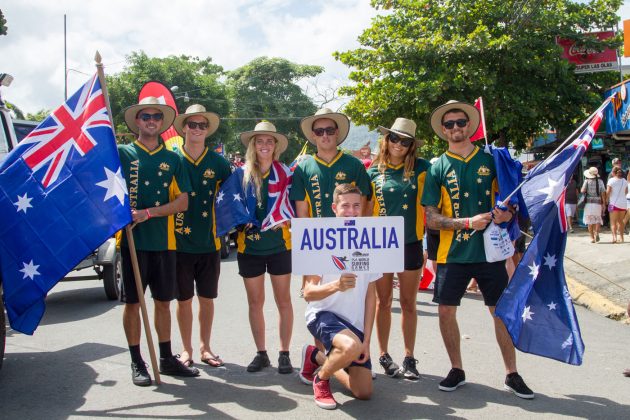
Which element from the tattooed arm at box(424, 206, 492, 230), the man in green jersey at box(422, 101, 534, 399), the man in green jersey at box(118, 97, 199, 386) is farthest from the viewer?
the man in green jersey at box(118, 97, 199, 386)

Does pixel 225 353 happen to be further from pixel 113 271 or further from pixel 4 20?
pixel 4 20

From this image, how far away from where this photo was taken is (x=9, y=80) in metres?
8.51

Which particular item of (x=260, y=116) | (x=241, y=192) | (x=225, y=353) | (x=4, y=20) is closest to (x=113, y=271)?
(x=225, y=353)

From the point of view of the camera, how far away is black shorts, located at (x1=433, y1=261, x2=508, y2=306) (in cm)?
488

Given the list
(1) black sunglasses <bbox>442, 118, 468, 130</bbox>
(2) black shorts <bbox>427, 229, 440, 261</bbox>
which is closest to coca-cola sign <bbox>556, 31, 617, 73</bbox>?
(2) black shorts <bbox>427, 229, 440, 261</bbox>

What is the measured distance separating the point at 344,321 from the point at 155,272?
5.42 feet

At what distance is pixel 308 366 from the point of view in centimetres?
502

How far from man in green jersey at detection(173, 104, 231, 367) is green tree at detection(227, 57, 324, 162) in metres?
52.6

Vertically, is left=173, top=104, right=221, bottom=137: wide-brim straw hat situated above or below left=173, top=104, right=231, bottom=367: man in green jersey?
above

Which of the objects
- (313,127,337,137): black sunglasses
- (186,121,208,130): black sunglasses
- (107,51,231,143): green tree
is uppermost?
(107,51,231,143): green tree

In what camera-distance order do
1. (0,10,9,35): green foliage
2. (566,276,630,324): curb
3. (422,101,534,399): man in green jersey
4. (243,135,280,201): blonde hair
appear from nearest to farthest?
(422,101,534,399): man in green jersey
(243,135,280,201): blonde hair
(566,276,630,324): curb
(0,10,9,35): green foliage

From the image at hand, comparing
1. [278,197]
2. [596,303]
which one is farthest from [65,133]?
[596,303]

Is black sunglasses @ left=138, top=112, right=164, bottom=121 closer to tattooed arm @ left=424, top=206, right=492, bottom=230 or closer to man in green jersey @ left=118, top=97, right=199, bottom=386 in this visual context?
man in green jersey @ left=118, top=97, right=199, bottom=386

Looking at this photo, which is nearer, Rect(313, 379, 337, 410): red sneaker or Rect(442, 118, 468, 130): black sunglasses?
Rect(313, 379, 337, 410): red sneaker
